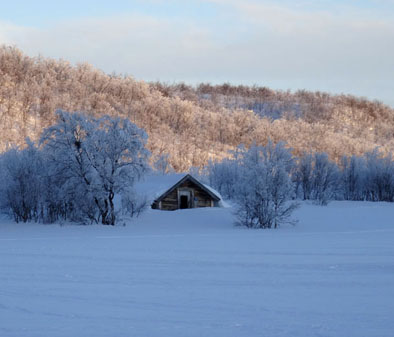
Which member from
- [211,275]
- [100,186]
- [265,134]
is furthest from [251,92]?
[211,275]

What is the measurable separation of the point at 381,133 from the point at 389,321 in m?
158

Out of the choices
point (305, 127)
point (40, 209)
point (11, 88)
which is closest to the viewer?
point (40, 209)

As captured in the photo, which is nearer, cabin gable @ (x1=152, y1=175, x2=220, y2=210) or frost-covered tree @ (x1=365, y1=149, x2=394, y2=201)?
cabin gable @ (x1=152, y1=175, x2=220, y2=210)

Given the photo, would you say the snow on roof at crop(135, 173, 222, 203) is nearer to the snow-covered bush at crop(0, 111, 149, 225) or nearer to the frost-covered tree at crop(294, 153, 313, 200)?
the snow-covered bush at crop(0, 111, 149, 225)

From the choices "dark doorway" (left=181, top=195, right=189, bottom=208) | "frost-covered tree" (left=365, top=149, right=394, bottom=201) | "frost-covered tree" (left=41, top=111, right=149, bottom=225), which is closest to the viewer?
"frost-covered tree" (left=41, top=111, right=149, bottom=225)

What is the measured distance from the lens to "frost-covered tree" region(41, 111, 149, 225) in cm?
2727

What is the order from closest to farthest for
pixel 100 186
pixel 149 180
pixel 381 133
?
1. pixel 100 186
2. pixel 149 180
3. pixel 381 133

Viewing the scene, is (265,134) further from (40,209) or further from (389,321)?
(389,321)

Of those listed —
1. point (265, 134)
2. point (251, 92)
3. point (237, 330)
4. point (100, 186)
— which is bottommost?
point (237, 330)

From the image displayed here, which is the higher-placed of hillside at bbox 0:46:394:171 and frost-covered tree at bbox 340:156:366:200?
hillside at bbox 0:46:394:171

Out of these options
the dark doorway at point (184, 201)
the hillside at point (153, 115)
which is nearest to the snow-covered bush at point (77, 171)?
the dark doorway at point (184, 201)

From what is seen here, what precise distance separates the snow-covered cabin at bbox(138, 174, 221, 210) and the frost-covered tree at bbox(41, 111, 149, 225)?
18.0 ft

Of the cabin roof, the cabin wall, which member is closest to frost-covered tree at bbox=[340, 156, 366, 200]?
the cabin roof

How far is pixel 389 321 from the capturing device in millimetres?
6855
